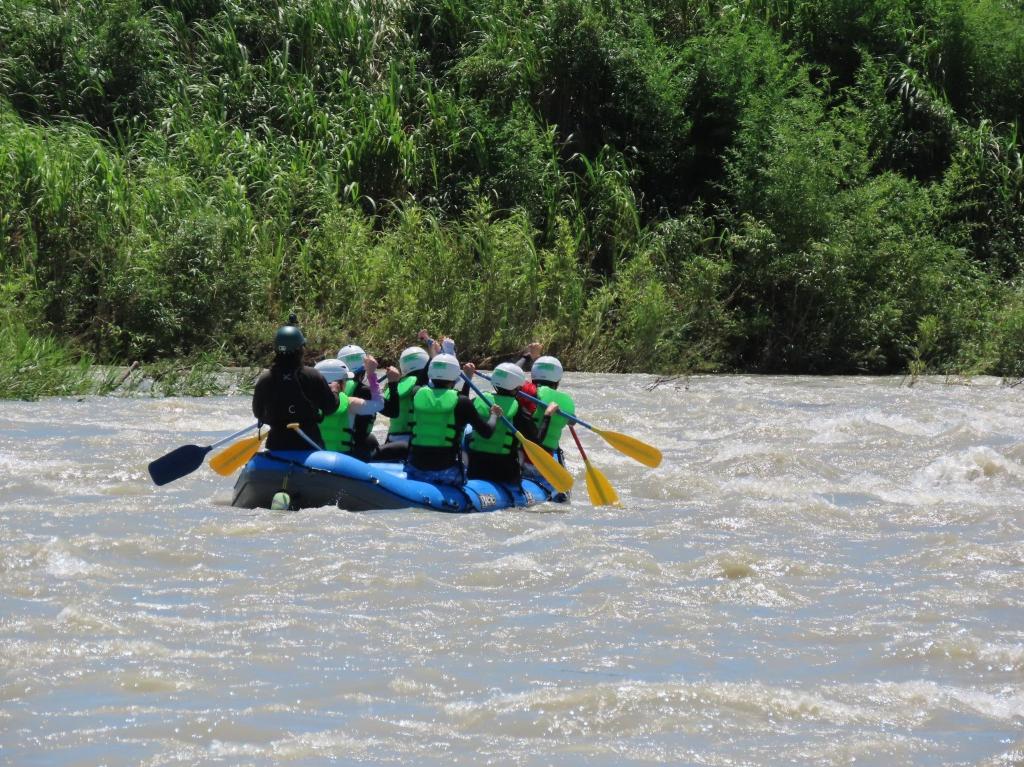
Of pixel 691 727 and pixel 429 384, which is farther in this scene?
pixel 429 384

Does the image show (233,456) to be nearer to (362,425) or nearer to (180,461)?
(180,461)

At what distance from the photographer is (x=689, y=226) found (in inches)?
727

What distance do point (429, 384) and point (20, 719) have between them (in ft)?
14.9

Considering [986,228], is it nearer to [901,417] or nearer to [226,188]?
[901,417]

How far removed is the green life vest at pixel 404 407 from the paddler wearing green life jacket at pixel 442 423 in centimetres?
61

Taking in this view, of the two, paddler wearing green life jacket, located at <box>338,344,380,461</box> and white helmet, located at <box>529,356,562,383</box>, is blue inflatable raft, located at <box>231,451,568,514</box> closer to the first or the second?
paddler wearing green life jacket, located at <box>338,344,380,461</box>

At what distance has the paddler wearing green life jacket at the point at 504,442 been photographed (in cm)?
843

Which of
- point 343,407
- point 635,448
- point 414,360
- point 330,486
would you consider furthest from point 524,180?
point 330,486

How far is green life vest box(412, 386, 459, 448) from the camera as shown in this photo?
7.97 meters

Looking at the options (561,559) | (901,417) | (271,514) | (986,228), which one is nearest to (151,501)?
(271,514)

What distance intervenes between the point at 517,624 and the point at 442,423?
9.03ft

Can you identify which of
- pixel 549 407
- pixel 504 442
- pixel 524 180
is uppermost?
pixel 524 180

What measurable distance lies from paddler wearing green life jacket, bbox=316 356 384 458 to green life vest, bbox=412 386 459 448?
0.38 meters

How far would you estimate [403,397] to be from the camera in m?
8.74
